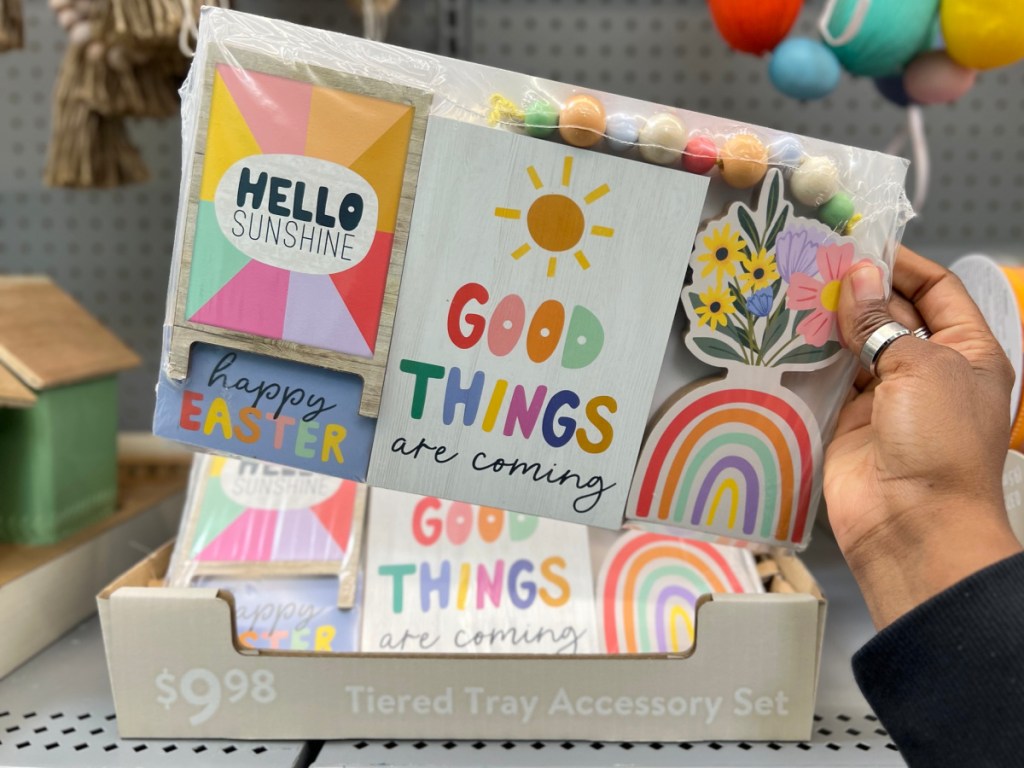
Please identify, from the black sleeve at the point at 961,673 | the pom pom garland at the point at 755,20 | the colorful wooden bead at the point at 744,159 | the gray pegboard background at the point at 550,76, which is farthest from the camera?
the gray pegboard background at the point at 550,76

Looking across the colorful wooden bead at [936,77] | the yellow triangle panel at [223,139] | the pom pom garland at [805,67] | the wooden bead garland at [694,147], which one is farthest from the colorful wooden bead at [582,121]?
the colorful wooden bead at [936,77]

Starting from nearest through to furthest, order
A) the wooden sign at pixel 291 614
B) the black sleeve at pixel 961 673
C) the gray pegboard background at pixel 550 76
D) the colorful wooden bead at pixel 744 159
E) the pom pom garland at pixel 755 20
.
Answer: the black sleeve at pixel 961 673, the colorful wooden bead at pixel 744 159, the wooden sign at pixel 291 614, the pom pom garland at pixel 755 20, the gray pegboard background at pixel 550 76

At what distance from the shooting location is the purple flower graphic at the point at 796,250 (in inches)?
22.2

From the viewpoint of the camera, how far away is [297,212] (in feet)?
1.78

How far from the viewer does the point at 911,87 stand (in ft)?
2.64

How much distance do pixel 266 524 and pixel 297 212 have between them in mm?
324

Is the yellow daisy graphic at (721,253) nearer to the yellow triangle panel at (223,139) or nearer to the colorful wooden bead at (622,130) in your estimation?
the colorful wooden bead at (622,130)

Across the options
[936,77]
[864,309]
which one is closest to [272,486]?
[864,309]

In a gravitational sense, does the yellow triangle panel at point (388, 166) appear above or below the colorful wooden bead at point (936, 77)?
below

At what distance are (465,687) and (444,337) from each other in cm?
27

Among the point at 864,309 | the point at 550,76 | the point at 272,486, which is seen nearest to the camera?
the point at 864,309

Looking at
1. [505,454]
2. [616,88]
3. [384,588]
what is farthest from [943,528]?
[616,88]

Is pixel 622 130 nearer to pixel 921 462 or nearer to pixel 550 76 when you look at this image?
pixel 921 462

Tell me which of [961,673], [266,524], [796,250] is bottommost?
[266,524]
